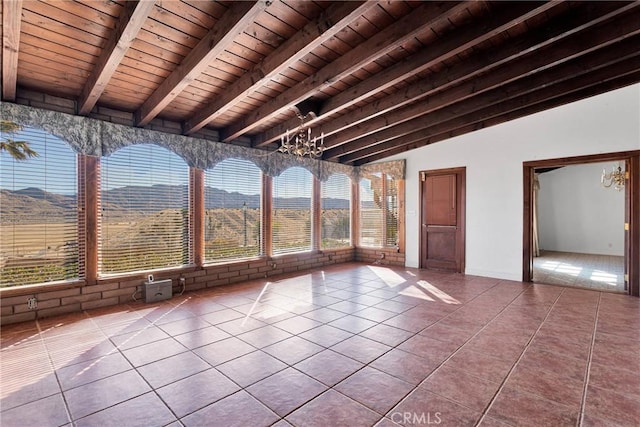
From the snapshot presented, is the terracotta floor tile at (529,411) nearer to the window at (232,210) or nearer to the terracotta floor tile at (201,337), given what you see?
the terracotta floor tile at (201,337)

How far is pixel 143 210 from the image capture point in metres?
4.38

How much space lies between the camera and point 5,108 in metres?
3.32

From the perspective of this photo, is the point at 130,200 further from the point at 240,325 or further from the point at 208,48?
the point at 208,48

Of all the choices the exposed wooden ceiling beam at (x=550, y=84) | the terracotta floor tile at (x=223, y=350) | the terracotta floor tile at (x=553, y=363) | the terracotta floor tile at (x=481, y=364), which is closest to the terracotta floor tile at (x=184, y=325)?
the terracotta floor tile at (x=223, y=350)

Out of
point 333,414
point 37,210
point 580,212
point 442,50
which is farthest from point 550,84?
point 580,212

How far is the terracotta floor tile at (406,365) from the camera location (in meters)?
2.31

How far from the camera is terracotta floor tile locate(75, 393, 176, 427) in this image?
1808mm

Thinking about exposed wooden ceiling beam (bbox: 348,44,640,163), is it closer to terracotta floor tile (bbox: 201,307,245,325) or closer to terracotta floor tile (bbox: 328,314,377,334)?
terracotta floor tile (bbox: 328,314,377,334)

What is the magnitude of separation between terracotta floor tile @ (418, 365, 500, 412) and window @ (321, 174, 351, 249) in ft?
16.0

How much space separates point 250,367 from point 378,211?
545cm

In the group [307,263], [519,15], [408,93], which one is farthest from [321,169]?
[519,15]

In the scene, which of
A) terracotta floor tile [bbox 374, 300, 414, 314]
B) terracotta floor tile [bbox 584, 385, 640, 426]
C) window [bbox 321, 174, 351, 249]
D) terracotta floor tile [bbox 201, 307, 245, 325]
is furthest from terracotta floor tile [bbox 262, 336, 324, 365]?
window [bbox 321, 174, 351, 249]

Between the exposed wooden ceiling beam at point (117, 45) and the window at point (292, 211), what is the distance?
3196 millimetres

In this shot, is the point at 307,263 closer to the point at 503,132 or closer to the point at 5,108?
the point at 503,132
